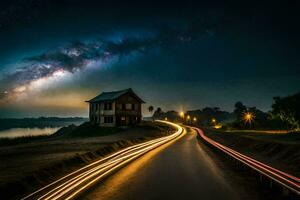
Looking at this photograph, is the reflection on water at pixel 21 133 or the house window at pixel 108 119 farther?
the reflection on water at pixel 21 133

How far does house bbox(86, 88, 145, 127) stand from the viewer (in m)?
73.0

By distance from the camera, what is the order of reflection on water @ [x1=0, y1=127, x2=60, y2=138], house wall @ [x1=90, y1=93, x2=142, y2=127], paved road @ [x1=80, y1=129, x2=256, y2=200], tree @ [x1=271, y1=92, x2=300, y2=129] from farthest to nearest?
1. reflection on water @ [x1=0, y1=127, x2=60, y2=138]
2. house wall @ [x1=90, y1=93, x2=142, y2=127]
3. tree @ [x1=271, y1=92, x2=300, y2=129]
4. paved road @ [x1=80, y1=129, x2=256, y2=200]

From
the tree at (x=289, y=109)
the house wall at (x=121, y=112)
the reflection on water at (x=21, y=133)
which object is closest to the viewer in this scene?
the tree at (x=289, y=109)

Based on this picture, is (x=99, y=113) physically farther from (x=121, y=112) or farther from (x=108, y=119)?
(x=121, y=112)

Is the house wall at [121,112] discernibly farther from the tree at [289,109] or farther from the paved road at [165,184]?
the paved road at [165,184]

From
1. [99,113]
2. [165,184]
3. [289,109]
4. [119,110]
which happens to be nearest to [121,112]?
[119,110]

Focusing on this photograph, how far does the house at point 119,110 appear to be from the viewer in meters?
73.0

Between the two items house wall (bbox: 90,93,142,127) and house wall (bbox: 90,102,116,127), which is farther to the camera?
→ house wall (bbox: 90,102,116,127)

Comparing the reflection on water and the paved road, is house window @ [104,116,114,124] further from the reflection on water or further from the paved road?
the paved road

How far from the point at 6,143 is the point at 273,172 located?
49.6 metres

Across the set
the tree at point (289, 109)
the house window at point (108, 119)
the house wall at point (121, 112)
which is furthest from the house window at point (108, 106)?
the tree at point (289, 109)

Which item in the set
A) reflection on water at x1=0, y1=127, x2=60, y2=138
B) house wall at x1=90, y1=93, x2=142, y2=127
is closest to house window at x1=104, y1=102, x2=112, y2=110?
house wall at x1=90, y1=93, x2=142, y2=127

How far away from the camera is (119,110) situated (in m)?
73.4

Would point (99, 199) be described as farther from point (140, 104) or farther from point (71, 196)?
point (140, 104)
